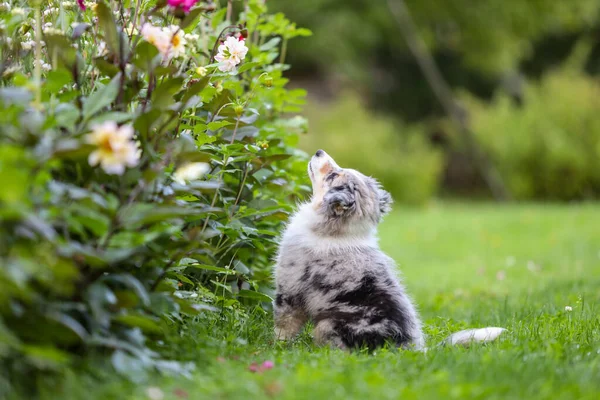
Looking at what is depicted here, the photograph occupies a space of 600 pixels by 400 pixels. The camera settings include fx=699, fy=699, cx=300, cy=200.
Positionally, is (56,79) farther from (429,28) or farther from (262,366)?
(429,28)

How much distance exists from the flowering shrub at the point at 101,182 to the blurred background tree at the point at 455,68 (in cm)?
1217

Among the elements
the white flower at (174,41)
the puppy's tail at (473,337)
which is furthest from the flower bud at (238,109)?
the puppy's tail at (473,337)

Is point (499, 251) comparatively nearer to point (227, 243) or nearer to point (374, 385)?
point (227, 243)

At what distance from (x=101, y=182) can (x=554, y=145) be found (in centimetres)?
1387

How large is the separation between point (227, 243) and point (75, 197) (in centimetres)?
169

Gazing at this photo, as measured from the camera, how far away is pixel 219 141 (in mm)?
3979

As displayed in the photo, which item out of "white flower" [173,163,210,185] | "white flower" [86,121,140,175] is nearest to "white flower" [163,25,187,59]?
"white flower" [173,163,210,185]

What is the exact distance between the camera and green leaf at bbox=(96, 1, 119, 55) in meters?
2.88

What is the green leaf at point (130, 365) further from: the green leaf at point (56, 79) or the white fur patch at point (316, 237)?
the white fur patch at point (316, 237)

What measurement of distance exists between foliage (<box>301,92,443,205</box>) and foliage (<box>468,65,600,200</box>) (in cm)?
172

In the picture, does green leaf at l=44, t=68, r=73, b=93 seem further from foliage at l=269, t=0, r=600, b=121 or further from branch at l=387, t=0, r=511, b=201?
foliage at l=269, t=0, r=600, b=121

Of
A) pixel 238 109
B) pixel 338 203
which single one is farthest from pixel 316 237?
pixel 238 109

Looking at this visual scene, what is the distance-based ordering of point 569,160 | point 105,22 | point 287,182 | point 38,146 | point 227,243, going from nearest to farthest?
point 38,146, point 105,22, point 227,243, point 287,182, point 569,160

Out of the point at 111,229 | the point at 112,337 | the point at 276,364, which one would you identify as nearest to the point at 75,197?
the point at 111,229
